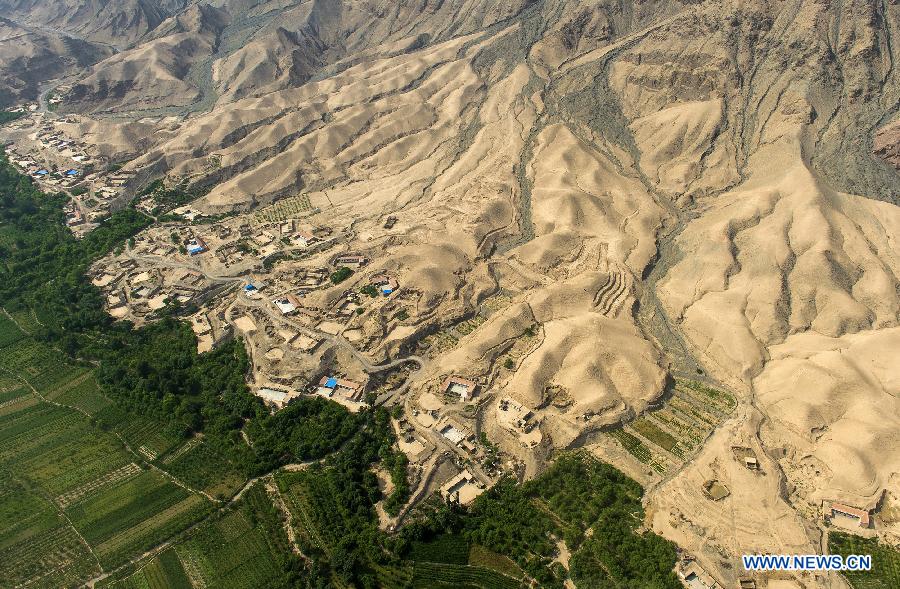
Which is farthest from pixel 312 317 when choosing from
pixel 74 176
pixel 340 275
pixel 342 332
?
pixel 74 176

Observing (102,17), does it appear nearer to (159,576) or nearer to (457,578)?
(159,576)

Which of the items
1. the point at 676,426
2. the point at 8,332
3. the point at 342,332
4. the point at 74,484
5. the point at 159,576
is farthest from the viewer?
the point at 8,332

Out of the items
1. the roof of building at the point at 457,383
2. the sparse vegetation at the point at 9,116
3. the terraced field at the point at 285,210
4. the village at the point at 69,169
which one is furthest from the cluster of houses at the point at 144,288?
the sparse vegetation at the point at 9,116

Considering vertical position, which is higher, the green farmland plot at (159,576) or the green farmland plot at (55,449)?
the green farmland plot at (55,449)

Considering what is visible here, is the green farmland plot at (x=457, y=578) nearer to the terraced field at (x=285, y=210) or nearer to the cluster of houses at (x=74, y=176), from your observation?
the terraced field at (x=285, y=210)

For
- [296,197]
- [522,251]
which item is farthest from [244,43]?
[522,251]

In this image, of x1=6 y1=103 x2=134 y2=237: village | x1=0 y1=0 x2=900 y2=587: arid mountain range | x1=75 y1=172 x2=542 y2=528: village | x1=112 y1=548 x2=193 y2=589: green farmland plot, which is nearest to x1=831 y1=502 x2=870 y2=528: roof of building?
x1=0 y1=0 x2=900 y2=587: arid mountain range

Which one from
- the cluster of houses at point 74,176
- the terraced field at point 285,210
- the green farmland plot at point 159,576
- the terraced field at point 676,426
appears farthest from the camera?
the cluster of houses at point 74,176

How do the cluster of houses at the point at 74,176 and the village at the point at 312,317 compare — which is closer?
the village at the point at 312,317

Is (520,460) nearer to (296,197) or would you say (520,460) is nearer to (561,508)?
(561,508)
